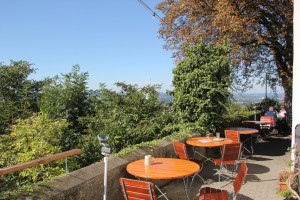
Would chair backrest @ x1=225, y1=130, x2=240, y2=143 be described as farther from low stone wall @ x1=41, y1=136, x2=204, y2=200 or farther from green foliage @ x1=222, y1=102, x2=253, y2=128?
low stone wall @ x1=41, y1=136, x2=204, y2=200

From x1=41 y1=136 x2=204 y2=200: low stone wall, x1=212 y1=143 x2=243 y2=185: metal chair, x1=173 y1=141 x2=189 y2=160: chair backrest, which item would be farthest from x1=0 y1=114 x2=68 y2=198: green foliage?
x1=212 y1=143 x2=243 y2=185: metal chair

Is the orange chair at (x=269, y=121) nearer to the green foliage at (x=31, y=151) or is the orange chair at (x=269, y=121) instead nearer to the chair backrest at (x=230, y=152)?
the chair backrest at (x=230, y=152)

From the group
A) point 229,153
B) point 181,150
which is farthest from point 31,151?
point 229,153

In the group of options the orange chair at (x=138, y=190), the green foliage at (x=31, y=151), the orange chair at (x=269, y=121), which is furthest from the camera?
the orange chair at (x=269, y=121)

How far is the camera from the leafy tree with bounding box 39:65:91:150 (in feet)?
24.8

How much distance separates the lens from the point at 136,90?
27.2 ft

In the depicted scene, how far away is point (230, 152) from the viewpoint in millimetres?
4992

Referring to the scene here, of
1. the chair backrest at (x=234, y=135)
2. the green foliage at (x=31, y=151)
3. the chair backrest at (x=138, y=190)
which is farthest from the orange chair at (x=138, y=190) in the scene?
the chair backrest at (x=234, y=135)

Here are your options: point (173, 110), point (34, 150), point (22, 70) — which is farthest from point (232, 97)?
point (22, 70)

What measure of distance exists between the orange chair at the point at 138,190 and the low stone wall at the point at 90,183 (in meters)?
0.63

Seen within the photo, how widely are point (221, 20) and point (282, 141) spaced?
5.82m

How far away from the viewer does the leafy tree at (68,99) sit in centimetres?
757

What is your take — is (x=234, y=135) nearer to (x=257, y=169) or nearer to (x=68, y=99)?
(x=257, y=169)

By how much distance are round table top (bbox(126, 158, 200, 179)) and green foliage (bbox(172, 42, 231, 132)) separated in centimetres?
318
